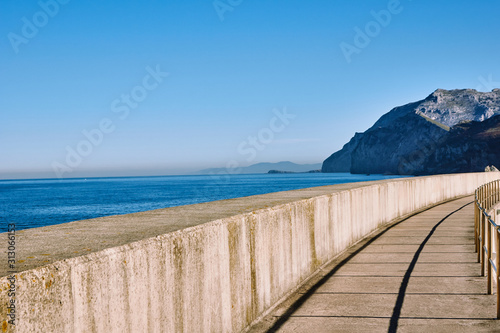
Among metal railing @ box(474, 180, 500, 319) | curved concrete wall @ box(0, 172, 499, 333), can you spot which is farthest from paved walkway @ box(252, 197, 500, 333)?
curved concrete wall @ box(0, 172, 499, 333)

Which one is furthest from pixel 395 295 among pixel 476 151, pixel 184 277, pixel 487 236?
pixel 476 151

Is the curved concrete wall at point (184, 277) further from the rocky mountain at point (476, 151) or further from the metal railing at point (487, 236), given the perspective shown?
the rocky mountain at point (476, 151)

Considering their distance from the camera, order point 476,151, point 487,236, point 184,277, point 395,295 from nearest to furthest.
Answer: point 184,277
point 395,295
point 487,236
point 476,151

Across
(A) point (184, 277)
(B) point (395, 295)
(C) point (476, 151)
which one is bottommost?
(B) point (395, 295)

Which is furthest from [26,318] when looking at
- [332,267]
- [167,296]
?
[332,267]

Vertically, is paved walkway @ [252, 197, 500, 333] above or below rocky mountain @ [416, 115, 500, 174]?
below

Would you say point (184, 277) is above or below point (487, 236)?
above

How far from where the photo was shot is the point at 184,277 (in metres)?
4.42

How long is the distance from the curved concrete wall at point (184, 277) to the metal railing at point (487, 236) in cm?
265

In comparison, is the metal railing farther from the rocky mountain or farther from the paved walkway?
the rocky mountain

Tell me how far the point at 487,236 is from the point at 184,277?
194 inches

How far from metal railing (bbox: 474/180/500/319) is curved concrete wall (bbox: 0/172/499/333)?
2.65 meters

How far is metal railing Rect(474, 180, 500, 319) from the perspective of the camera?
6092 millimetres

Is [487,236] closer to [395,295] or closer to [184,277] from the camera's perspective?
[395,295]
